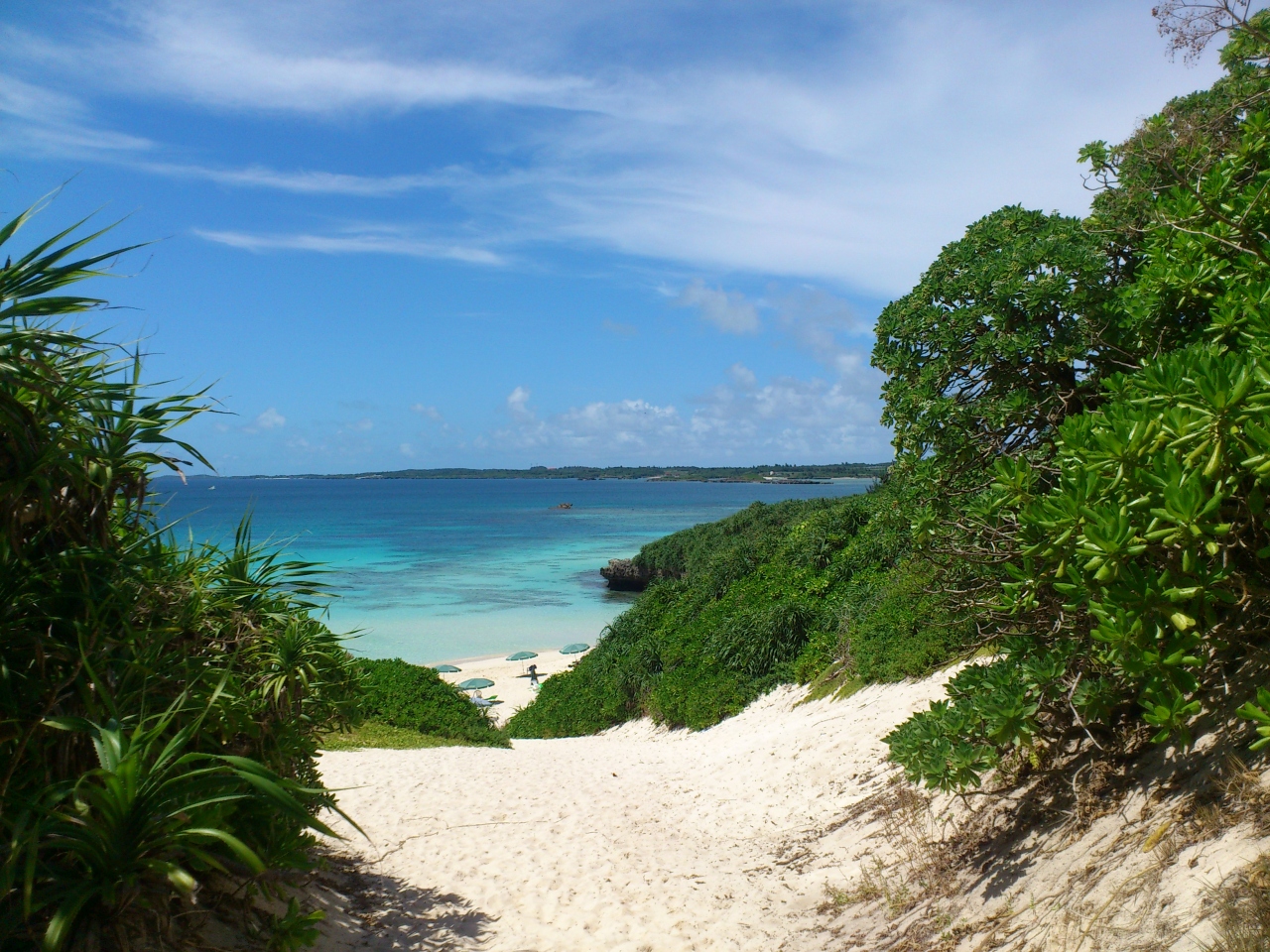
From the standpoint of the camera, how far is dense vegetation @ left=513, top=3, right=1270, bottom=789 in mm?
3074

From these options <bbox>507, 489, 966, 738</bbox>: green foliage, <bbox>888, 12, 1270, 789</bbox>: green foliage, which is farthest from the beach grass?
<bbox>888, 12, 1270, 789</bbox>: green foliage

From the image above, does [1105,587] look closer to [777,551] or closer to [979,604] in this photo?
[979,604]

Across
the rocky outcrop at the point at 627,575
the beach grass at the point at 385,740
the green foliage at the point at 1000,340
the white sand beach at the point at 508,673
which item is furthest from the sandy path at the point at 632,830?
the rocky outcrop at the point at 627,575

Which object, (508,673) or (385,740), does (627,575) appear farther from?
(385,740)

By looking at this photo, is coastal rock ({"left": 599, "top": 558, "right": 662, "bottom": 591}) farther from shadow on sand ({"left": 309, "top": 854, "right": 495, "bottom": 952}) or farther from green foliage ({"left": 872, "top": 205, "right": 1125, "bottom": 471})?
green foliage ({"left": 872, "top": 205, "right": 1125, "bottom": 471})

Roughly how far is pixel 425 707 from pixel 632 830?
8092 mm

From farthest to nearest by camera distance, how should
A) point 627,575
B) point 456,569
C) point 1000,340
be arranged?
point 456,569, point 627,575, point 1000,340

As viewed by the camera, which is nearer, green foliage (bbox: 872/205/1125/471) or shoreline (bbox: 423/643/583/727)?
green foliage (bbox: 872/205/1125/471)

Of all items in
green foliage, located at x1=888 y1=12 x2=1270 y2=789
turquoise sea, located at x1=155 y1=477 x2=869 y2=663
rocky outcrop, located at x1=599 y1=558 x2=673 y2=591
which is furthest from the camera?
rocky outcrop, located at x1=599 y1=558 x2=673 y2=591

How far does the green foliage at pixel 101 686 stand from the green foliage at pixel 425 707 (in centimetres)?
1081

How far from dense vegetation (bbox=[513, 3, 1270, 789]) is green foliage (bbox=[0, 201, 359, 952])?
3545 millimetres

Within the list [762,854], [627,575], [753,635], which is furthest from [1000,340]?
[627,575]

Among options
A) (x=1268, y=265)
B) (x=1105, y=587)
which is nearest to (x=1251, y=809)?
(x=1105, y=587)

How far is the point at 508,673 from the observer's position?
2986 centimetres
